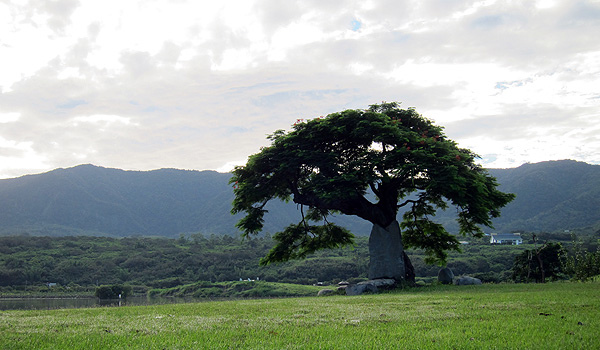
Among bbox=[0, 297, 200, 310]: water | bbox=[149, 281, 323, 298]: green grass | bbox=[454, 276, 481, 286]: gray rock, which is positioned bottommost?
bbox=[149, 281, 323, 298]: green grass

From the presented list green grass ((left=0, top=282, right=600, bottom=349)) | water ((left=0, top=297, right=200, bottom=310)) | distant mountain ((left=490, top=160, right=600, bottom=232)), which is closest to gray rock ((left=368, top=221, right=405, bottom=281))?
water ((left=0, top=297, right=200, bottom=310))

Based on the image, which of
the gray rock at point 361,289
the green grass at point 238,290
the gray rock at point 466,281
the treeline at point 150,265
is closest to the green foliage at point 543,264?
the gray rock at point 466,281

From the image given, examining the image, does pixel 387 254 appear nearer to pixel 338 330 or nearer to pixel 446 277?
pixel 446 277

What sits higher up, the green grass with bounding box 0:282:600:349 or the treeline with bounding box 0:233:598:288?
the green grass with bounding box 0:282:600:349

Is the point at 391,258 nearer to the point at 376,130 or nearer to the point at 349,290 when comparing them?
the point at 349,290

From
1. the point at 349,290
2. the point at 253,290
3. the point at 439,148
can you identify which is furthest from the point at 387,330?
the point at 253,290

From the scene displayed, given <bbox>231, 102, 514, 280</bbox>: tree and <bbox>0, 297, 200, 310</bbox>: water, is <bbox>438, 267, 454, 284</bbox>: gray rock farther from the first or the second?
<bbox>0, 297, 200, 310</bbox>: water

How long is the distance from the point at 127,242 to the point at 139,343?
106 m

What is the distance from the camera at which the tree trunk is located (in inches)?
1052

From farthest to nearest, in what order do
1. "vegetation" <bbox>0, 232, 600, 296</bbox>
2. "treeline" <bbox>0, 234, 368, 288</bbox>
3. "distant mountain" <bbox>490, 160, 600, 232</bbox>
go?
"distant mountain" <bbox>490, 160, 600, 232</bbox> < "treeline" <bbox>0, 234, 368, 288</bbox> < "vegetation" <bbox>0, 232, 600, 296</bbox>

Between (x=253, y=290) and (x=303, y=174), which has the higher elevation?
(x=303, y=174)

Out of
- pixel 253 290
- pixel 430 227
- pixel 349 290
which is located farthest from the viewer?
pixel 253 290

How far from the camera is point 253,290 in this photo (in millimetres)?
54125

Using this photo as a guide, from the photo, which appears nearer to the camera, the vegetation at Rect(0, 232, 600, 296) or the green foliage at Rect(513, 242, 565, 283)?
the green foliage at Rect(513, 242, 565, 283)
